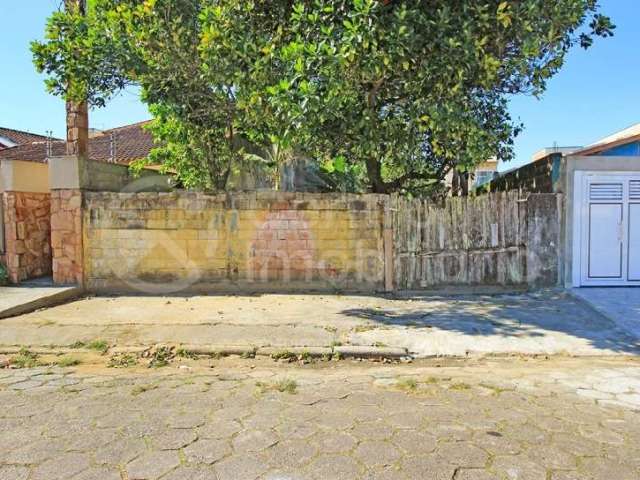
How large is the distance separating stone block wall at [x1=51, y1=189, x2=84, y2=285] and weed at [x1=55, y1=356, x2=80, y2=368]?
13.0 feet

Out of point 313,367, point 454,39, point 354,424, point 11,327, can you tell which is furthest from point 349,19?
point 11,327

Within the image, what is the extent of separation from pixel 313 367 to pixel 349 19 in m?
4.40

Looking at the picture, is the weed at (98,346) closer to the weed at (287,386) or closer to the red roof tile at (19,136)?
the weed at (287,386)

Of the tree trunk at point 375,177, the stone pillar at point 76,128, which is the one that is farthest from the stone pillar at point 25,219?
the tree trunk at point 375,177

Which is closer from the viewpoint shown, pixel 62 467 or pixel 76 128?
pixel 62 467

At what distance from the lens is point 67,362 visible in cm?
527

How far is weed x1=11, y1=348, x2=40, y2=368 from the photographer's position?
5.24 metres

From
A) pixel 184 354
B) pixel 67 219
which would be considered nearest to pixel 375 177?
pixel 184 354

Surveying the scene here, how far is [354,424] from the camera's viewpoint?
3557mm

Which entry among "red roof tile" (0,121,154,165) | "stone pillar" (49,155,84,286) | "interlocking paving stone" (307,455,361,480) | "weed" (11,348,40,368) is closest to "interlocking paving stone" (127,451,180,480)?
"interlocking paving stone" (307,455,361,480)

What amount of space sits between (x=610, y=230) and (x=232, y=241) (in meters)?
6.83

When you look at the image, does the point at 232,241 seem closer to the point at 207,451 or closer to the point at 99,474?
the point at 207,451

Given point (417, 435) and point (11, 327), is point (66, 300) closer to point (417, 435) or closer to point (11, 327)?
point (11, 327)

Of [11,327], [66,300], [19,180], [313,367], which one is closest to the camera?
[313,367]
